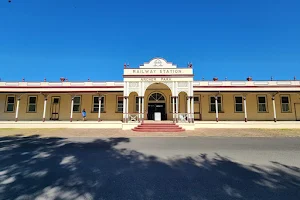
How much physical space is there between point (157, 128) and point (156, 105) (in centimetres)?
510

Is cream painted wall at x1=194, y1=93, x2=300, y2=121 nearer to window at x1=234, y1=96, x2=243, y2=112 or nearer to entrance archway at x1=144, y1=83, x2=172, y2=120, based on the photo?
window at x1=234, y1=96, x2=243, y2=112

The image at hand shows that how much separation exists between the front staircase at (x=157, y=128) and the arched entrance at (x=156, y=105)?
13.4ft

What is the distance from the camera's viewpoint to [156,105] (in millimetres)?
18828

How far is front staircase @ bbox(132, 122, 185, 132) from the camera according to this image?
1384 centimetres

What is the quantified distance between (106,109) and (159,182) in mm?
16152

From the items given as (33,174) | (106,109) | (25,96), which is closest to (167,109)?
(106,109)

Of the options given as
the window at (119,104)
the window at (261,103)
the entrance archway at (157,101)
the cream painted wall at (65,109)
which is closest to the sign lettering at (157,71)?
the entrance archway at (157,101)

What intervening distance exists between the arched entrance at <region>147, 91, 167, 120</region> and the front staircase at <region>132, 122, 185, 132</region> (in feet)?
13.4

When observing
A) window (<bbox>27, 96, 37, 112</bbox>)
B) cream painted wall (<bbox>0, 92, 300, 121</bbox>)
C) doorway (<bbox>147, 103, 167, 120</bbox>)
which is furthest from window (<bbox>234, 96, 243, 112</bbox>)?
window (<bbox>27, 96, 37, 112</bbox>)

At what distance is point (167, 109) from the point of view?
61.1 feet

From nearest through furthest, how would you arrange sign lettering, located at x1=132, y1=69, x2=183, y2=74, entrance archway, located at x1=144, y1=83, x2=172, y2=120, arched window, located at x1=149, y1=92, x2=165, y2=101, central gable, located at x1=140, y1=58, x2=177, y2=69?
sign lettering, located at x1=132, y1=69, x2=183, y2=74
central gable, located at x1=140, y1=58, x2=177, y2=69
entrance archway, located at x1=144, y1=83, x2=172, y2=120
arched window, located at x1=149, y1=92, x2=165, y2=101

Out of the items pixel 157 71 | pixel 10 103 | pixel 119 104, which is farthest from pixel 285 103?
pixel 10 103

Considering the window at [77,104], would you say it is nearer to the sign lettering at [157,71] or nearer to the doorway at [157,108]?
the sign lettering at [157,71]

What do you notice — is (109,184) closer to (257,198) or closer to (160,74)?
(257,198)
